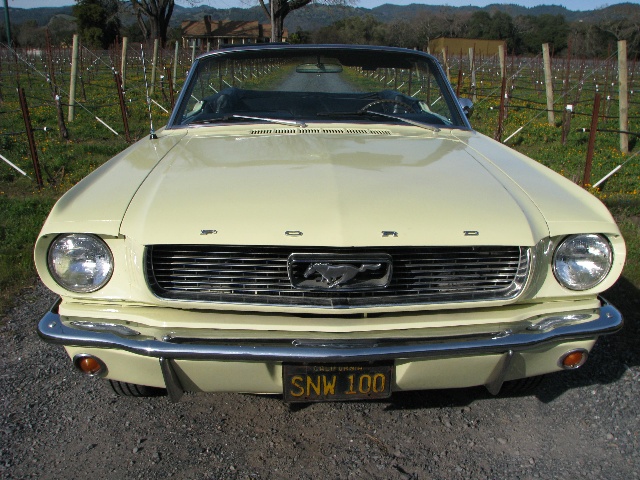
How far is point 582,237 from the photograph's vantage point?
7.29 ft

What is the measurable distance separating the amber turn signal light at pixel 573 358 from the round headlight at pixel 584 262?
10.0 inches

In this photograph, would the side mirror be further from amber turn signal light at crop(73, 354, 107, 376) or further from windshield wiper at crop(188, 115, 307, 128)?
amber turn signal light at crop(73, 354, 107, 376)

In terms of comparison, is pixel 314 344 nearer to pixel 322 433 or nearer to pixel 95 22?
pixel 322 433

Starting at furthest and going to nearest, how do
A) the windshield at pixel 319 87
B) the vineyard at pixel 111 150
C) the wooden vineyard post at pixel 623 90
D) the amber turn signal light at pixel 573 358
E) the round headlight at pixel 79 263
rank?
1. the wooden vineyard post at pixel 623 90
2. the vineyard at pixel 111 150
3. the windshield at pixel 319 87
4. the amber turn signal light at pixel 573 358
5. the round headlight at pixel 79 263

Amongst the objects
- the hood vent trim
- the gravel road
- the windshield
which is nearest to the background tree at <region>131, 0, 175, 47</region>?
the windshield

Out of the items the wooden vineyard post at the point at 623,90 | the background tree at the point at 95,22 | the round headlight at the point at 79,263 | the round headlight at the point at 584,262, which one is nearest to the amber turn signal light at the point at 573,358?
the round headlight at the point at 584,262

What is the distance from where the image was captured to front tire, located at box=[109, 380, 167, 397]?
259 cm

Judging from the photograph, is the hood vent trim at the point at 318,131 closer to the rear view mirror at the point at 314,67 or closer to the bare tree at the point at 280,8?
the rear view mirror at the point at 314,67

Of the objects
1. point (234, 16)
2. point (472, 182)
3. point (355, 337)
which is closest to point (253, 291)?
point (355, 337)

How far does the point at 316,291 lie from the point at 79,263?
2.92 feet

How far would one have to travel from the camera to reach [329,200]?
7.09 ft

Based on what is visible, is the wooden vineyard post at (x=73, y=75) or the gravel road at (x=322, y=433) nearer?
the gravel road at (x=322, y=433)

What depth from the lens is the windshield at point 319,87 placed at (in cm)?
352

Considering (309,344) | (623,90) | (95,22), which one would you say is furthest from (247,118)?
(95,22)
